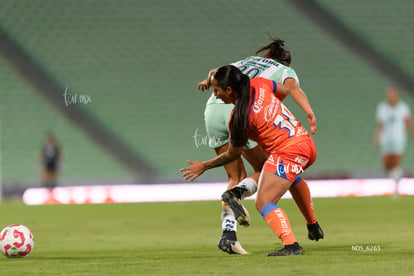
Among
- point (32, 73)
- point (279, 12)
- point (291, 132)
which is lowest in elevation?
point (291, 132)

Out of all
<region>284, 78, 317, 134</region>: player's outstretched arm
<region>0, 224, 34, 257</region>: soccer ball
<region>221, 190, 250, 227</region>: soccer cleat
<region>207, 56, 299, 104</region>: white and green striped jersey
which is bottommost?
<region>0, 224, 34, 257</region>: soccer ball

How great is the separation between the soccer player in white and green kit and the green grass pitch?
206 millimetres

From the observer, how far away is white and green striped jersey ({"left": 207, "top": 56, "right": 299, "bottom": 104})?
710cm

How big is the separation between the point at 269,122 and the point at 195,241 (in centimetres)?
262

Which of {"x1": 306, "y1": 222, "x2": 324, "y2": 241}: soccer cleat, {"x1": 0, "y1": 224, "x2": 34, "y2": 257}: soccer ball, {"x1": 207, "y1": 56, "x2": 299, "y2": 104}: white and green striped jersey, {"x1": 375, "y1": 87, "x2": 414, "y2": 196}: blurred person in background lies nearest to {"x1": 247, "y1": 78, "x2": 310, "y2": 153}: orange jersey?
{"x1": 207, "y1": 56, "x2": 299, "y2": 104}: white and green striped jersey

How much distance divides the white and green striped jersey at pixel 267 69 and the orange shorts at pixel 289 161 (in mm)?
723

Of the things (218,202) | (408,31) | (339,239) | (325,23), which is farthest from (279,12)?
(339,239)

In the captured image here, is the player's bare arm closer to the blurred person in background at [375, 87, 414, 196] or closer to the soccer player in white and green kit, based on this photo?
the soccer player in white and green kit

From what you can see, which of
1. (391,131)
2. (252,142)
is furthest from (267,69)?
(391,131)

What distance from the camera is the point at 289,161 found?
21.4 ft

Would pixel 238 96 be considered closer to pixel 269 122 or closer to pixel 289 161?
pixel 269 122

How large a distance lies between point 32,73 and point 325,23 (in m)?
6.97

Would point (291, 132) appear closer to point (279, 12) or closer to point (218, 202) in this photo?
point (218, 202)

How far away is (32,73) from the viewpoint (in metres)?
20.1
